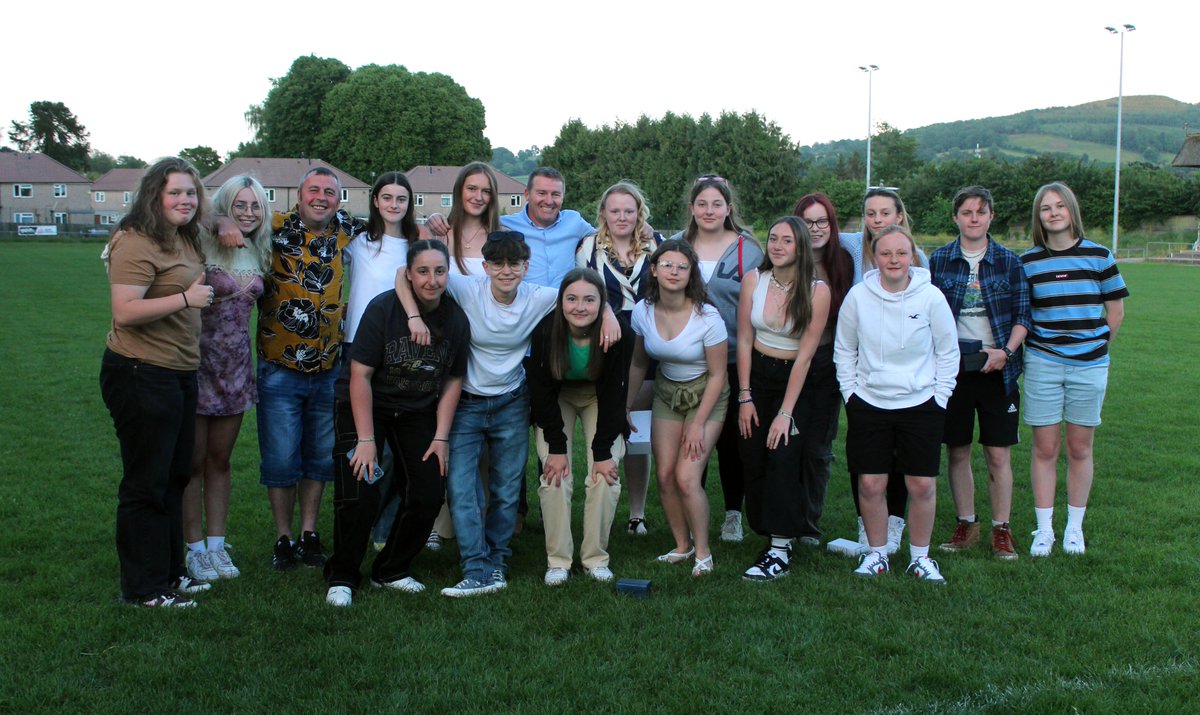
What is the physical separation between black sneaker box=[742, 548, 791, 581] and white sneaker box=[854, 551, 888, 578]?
0.38 m

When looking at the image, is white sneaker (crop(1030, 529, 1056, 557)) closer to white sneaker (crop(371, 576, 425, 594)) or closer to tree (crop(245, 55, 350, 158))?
white sneaker (crop(371, 576, 425, 594))

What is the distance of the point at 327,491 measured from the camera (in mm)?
6930

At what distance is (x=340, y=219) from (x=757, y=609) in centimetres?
296

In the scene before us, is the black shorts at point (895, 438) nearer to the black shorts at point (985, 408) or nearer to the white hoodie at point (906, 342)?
the white hoodie at point (906, 342)

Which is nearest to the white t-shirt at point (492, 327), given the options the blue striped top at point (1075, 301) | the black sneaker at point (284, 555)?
the black sneaker at point (284, 555)

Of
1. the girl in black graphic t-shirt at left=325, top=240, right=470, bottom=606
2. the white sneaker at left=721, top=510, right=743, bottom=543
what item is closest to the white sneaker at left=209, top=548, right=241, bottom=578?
the girl in black graphic t-shirt at left=325, top=240, right=470, bottom=606

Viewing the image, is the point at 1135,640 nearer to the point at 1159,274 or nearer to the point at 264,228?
the point at 264,228

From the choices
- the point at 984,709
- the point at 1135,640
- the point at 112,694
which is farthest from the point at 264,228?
the point at 1135,640

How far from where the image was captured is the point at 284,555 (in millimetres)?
5266

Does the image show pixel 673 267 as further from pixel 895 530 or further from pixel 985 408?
pixel 895 530

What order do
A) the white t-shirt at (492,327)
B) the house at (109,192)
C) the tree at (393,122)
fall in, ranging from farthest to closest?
the house at (109,192) → the tree at (393,122) → the white t-shirt at (492,327)

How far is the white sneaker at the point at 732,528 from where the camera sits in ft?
19.1

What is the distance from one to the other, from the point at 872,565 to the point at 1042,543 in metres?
1.07

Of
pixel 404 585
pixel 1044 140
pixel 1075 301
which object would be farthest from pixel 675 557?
pixel 1044 140
